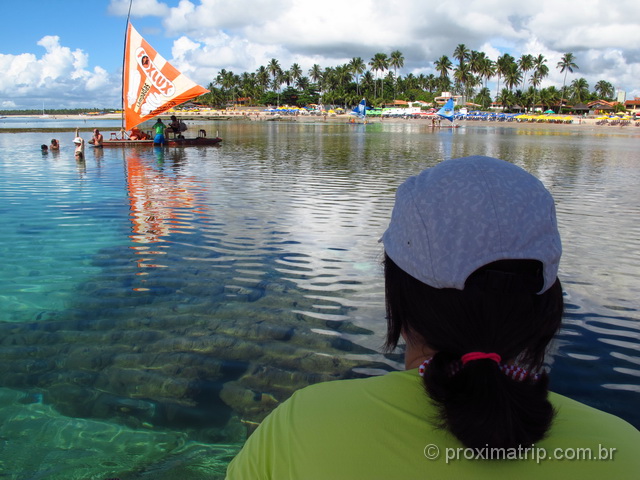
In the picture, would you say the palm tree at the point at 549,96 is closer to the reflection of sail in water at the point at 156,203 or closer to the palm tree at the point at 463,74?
the palm tree at the point at 463,74

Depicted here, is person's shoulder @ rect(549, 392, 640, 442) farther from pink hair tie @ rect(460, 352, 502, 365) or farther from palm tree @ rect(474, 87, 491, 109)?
palm tree @ rect(474, 87, 491, 109)

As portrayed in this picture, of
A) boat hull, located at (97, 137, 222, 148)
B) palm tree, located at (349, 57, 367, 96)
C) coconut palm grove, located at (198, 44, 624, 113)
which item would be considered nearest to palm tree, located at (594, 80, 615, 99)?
coconut palm grove, located at (198, 44, 624, 113)

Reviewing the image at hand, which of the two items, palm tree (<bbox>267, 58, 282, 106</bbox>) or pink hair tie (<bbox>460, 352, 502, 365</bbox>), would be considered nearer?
pink hair tie (<bbox>460, 352, 502, 365</bbox>)

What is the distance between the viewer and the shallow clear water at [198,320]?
11.3 ft

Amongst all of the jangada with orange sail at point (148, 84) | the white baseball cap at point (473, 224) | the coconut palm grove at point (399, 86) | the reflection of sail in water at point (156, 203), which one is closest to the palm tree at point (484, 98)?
the coconut palm grove at point (399, 86)

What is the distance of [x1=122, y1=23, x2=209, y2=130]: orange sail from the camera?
27480 mm

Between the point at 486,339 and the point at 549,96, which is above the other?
the point at 549,96

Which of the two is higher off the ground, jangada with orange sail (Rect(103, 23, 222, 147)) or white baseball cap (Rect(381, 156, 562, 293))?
jangada with orange sail (Rect(103, 23, 222, 147))

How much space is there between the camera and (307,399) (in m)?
1.05

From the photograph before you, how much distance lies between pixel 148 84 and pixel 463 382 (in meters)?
30.0

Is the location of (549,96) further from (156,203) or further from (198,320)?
(198,320)

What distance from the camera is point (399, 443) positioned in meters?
0.94

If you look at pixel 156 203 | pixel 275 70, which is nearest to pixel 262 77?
pixel 275 70

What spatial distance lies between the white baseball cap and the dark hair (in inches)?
1.5
